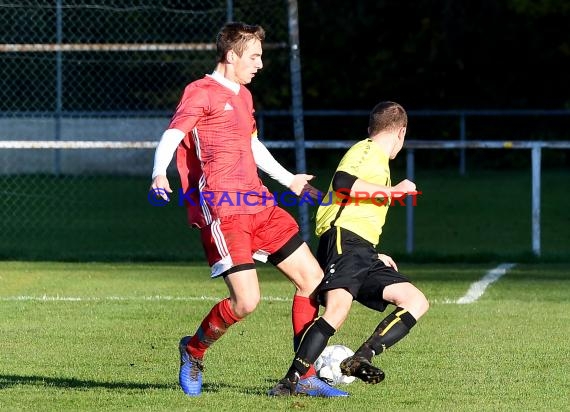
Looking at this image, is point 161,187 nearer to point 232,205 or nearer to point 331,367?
point 232,205

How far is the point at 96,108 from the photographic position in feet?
68.0

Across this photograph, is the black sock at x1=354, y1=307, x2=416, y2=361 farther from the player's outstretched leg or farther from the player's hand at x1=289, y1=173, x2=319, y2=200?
the player's hand at x1=289, y1=173, x2=319, y2=200

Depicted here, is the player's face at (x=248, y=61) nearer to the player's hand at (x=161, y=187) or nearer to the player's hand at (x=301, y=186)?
the player's hand at (x=301, y=186)

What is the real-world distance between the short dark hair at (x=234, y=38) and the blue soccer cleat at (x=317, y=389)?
1.67m

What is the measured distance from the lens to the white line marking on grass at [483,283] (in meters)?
10.4

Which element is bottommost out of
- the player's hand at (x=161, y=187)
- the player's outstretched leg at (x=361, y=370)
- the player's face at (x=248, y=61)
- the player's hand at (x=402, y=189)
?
the player's outstretched leg at (x=361, y=370)

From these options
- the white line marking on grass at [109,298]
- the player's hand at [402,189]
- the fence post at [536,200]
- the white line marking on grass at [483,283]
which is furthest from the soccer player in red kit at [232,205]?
the fence post at [536,200]

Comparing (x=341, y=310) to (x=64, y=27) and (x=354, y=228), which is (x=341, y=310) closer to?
(x=354, y=228)

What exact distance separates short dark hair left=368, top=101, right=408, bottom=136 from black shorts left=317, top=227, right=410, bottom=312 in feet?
1.84

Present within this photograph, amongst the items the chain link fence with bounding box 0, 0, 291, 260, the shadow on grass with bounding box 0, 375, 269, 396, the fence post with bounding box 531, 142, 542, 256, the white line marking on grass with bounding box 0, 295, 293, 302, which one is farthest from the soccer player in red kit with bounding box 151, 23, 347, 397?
the fence post with bounding box 531, 142, 542, 256

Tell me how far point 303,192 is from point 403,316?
812mm

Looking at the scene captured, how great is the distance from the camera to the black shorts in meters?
6.52

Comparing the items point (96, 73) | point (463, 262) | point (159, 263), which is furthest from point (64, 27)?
point (463, 262)

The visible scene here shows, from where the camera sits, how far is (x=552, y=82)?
29.7 m
